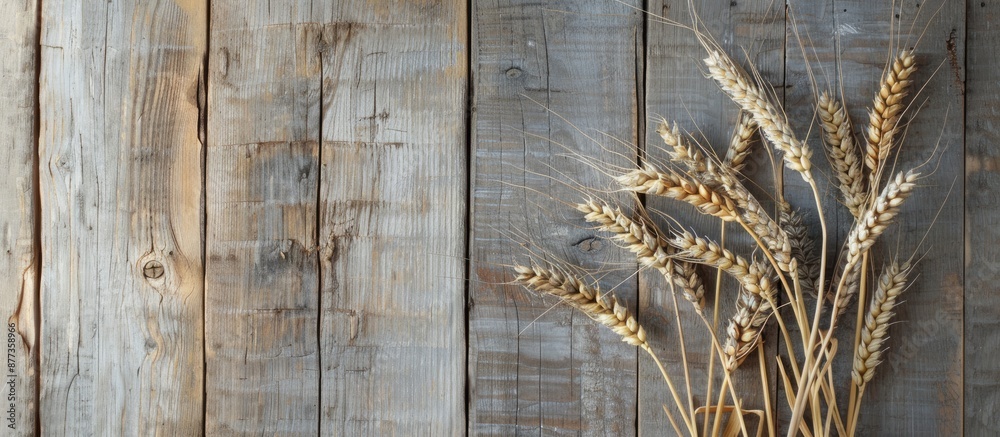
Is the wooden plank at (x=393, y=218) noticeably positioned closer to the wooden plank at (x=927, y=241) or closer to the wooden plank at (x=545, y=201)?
the wooden plank at (x=545, y=201)

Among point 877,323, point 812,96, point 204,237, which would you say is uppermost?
point 812,96

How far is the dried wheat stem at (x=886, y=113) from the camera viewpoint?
866mm

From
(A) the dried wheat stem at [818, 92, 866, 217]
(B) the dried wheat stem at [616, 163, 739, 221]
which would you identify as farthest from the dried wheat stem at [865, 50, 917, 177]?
(B) the dried wheat stem at [616, 163, 739, 221]

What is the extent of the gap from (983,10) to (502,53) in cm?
77

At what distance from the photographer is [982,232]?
957mm

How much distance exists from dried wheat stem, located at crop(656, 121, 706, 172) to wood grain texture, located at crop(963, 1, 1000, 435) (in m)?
0.44

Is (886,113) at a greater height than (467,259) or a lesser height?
greater

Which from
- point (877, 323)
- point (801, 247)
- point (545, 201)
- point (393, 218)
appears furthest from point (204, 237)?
point (877, 323)

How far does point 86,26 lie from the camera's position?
3.47 feet

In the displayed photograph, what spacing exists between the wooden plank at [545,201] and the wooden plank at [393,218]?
4 cm

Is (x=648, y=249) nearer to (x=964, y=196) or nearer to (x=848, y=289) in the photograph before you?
(x=848, y=289)

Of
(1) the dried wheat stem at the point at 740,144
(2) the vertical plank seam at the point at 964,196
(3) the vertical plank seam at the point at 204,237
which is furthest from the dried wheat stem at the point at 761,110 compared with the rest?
(3) the vertical plank seam at the point at 204,237

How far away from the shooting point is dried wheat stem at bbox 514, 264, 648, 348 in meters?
0.91

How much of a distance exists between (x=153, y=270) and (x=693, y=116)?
37.7 inches
